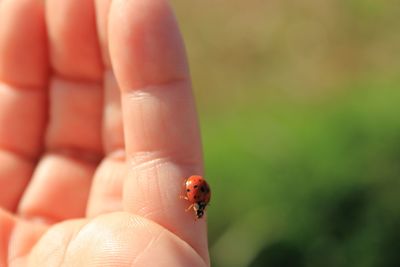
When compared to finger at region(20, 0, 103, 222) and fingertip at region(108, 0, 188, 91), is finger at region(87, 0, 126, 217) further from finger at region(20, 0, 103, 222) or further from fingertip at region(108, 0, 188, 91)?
fingertip at region(108, 0, 188, 91)

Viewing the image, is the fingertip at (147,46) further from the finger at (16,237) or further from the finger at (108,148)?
the finger at (16,237)

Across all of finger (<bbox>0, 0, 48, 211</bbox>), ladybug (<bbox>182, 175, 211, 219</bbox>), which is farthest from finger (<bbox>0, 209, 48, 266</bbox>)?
ladybug (<bbox>182, 175, 211, 219</bbox>)

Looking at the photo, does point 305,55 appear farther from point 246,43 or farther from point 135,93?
point 135,93

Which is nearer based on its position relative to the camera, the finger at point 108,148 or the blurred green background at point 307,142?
the finger at point 108,148

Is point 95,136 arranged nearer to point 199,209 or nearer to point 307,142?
point 199,209

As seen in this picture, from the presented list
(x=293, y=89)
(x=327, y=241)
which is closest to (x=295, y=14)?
(x=293, y=89)

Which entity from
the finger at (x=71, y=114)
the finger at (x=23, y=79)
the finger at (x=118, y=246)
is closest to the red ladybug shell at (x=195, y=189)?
the finger at (x=118, y=246)
